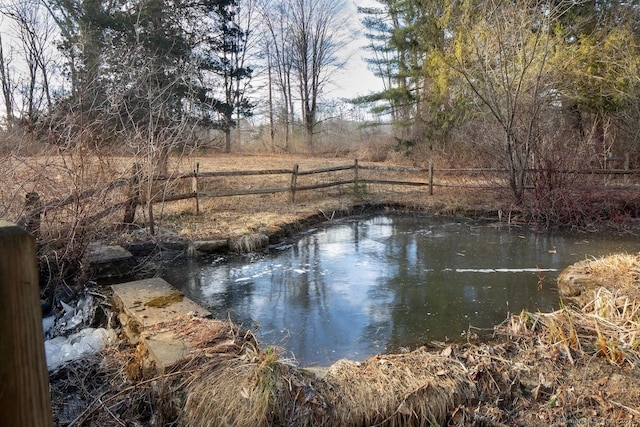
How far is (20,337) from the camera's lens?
839mm

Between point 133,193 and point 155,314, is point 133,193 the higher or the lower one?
the higher one

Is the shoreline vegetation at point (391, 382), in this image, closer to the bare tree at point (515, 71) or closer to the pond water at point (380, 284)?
the pond water at point (380, 284)

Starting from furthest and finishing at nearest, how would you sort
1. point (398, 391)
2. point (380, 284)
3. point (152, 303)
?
point (380, 284)
point (152, 303)
point (398, 391)

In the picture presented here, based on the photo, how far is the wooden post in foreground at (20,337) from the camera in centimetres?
81

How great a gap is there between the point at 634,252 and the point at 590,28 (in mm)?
8499

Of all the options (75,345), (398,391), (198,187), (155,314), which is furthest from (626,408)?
(198,187)

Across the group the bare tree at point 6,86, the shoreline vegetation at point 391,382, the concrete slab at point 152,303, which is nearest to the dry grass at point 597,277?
the shoreline vegetation at point 391,382

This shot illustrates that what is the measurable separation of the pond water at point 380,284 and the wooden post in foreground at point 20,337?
303cm

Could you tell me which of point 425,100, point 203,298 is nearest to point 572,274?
point 203,298

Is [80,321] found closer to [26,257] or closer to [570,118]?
[26,257]

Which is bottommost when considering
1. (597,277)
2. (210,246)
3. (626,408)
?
(626,408)

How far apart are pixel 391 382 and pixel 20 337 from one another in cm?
269

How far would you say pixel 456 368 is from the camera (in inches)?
131

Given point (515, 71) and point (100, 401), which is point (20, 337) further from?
point (515, 71)
